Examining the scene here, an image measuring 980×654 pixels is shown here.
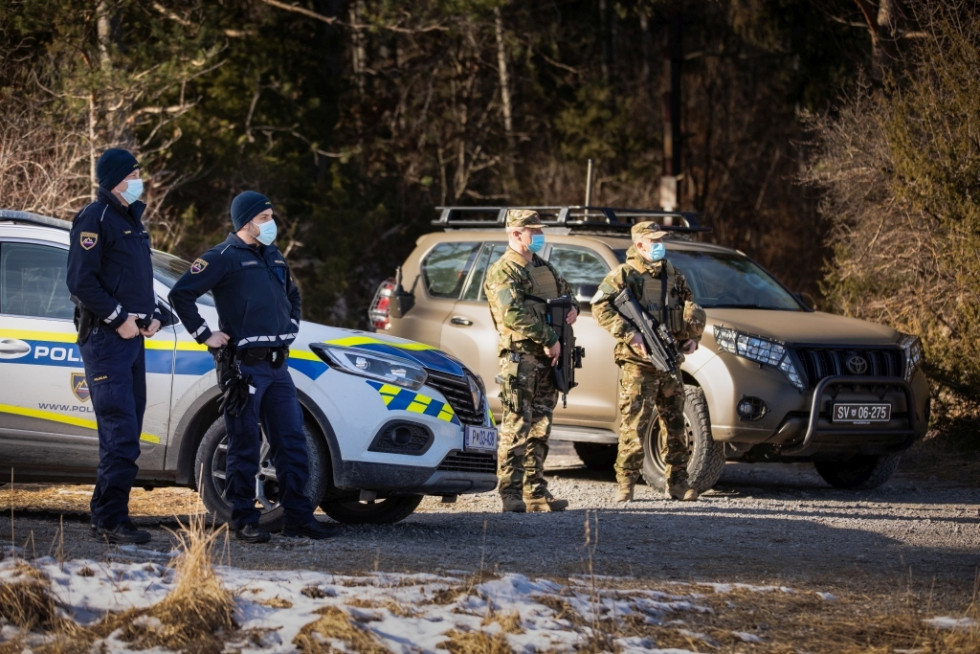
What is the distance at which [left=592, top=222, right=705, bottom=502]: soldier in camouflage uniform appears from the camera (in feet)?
31.7

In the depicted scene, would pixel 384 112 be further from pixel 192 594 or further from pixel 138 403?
pixel 192 594

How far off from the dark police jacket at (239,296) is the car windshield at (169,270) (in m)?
0.50

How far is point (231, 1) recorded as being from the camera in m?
21.9

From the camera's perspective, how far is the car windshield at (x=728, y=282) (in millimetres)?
10727

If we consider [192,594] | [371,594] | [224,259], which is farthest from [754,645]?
[224,259]

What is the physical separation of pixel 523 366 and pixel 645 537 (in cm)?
166

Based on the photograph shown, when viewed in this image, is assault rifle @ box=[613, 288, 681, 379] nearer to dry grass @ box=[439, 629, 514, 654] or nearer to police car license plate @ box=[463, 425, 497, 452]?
police car license plate @ box=[463, 425, 497, 452]

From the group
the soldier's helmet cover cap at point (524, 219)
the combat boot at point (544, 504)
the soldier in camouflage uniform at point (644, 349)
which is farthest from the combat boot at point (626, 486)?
the soldier's helmet cover cap at point (524, 219)

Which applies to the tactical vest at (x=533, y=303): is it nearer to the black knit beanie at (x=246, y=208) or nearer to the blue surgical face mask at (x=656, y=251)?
the blue surgical face mask at (x=656, y=251)

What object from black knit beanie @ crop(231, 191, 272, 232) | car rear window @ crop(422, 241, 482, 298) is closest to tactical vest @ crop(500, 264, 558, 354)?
car rear window @ crop(422, 241, 482, 298)

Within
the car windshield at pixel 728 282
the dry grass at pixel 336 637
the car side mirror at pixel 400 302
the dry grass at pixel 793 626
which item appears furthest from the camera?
the car side mirror at pixel 400 302

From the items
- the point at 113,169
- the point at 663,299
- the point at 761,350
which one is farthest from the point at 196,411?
the point at 761,350

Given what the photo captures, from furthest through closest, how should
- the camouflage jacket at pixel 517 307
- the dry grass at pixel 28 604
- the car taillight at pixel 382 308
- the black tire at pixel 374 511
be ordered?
the car taillight at pixel 382 308, the camouflage jacket at pixel 517 307, the black tire at pixel 374 511, the dry grass at pixel 28 604

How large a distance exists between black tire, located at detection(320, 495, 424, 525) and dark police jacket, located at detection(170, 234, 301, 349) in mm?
1341
